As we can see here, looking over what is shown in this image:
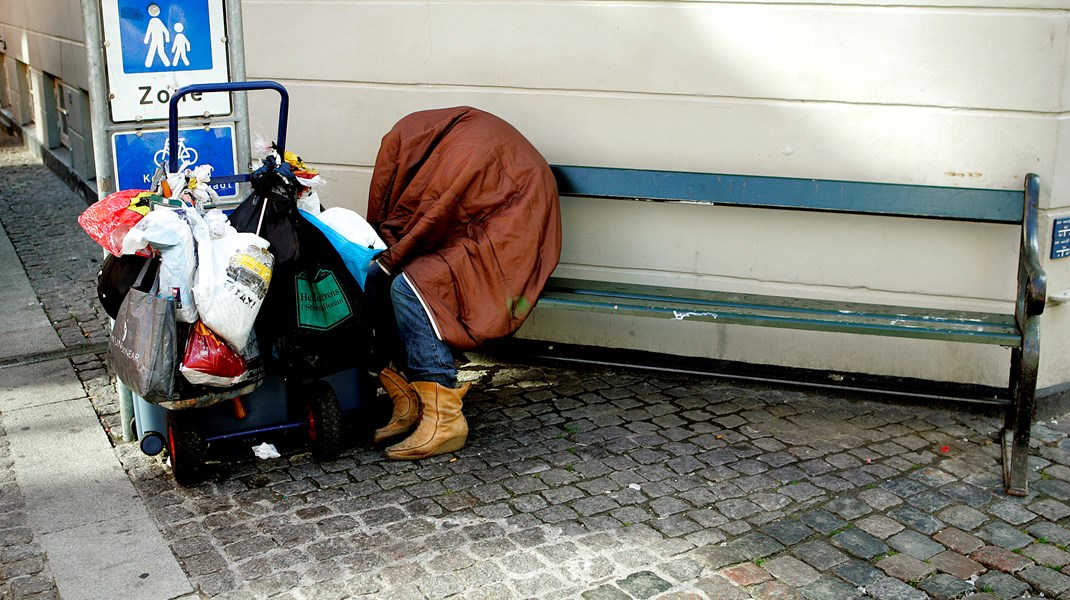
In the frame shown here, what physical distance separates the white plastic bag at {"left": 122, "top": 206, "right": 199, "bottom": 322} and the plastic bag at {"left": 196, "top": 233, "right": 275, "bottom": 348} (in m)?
0.05

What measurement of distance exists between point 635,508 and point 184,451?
172cm

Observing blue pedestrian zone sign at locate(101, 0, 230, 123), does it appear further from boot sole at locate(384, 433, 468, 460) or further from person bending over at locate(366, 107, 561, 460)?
boot sole at locate(384, 433, 468, 460)

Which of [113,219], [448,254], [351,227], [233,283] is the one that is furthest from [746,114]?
[113,219]

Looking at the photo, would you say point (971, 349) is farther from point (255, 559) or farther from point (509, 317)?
point (255, 559)

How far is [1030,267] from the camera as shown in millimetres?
4434

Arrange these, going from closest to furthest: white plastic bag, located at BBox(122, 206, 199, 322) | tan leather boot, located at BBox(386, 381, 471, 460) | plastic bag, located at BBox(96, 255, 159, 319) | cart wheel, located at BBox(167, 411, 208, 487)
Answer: white plastic bag, located at BBox(122, 206, 199, 322)
plastic bag, located at BBox(96, 255, 159, 319)
cart wheel, located at BBox(167, 411, 208, 487)
tan leather boot, located at BBox(386, 381, 471, 460)

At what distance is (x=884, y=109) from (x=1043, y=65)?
67 cm

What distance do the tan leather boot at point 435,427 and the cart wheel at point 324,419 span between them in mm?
234

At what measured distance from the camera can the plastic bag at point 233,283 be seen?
4012mm

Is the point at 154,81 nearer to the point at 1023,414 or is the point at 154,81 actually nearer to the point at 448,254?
the point at 448,254

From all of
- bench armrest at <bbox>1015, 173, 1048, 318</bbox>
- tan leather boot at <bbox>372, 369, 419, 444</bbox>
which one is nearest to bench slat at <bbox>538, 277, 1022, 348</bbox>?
bench armrest at <bbox>1015, 173, 1048, 318</bbox>

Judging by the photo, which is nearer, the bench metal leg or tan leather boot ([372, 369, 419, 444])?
the bench metal leg

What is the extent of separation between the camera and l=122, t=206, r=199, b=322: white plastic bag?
3.95m

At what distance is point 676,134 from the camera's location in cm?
530
